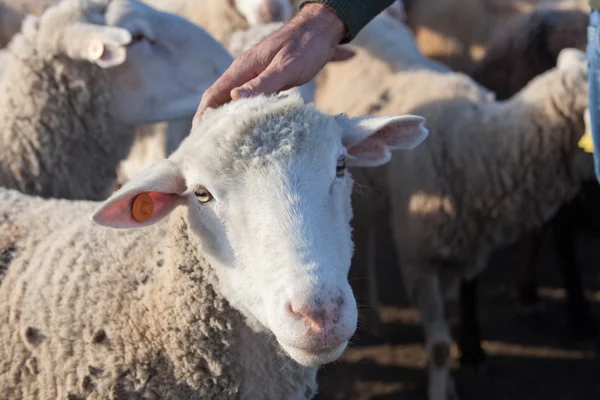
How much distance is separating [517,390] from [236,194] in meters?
2.15

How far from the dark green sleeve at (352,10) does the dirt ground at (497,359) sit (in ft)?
5.69

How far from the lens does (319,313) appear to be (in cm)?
115

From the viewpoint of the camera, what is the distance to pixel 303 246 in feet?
3.95

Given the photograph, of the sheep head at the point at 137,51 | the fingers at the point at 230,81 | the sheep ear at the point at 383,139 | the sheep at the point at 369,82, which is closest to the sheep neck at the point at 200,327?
the fingers at the point at 230,81

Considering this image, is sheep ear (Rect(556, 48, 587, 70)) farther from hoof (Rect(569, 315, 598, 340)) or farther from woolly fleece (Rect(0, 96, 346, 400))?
woolly fleece (Rect(0, 96, 346, 400))

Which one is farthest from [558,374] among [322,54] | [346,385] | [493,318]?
[322,54]

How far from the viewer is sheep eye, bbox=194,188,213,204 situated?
1.33 m

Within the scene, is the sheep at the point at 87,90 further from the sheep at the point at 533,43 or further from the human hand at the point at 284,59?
the sheep at the point at 533,43

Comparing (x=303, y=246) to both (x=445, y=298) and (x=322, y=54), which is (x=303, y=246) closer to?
(x=322, y=54)

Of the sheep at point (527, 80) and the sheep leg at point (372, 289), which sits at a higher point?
the sheep at point (527, 80)

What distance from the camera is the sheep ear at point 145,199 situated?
1.32 metres

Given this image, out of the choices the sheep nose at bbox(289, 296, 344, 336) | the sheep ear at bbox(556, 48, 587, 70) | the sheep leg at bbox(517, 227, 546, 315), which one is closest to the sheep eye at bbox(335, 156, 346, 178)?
the sheep nose at bbox(289, 296, 344, 336)

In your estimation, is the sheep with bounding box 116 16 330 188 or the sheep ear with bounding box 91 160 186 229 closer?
the sheep ear with bounding box 91 160 186 229

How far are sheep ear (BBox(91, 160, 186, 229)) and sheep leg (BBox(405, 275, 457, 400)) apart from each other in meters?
1.55
